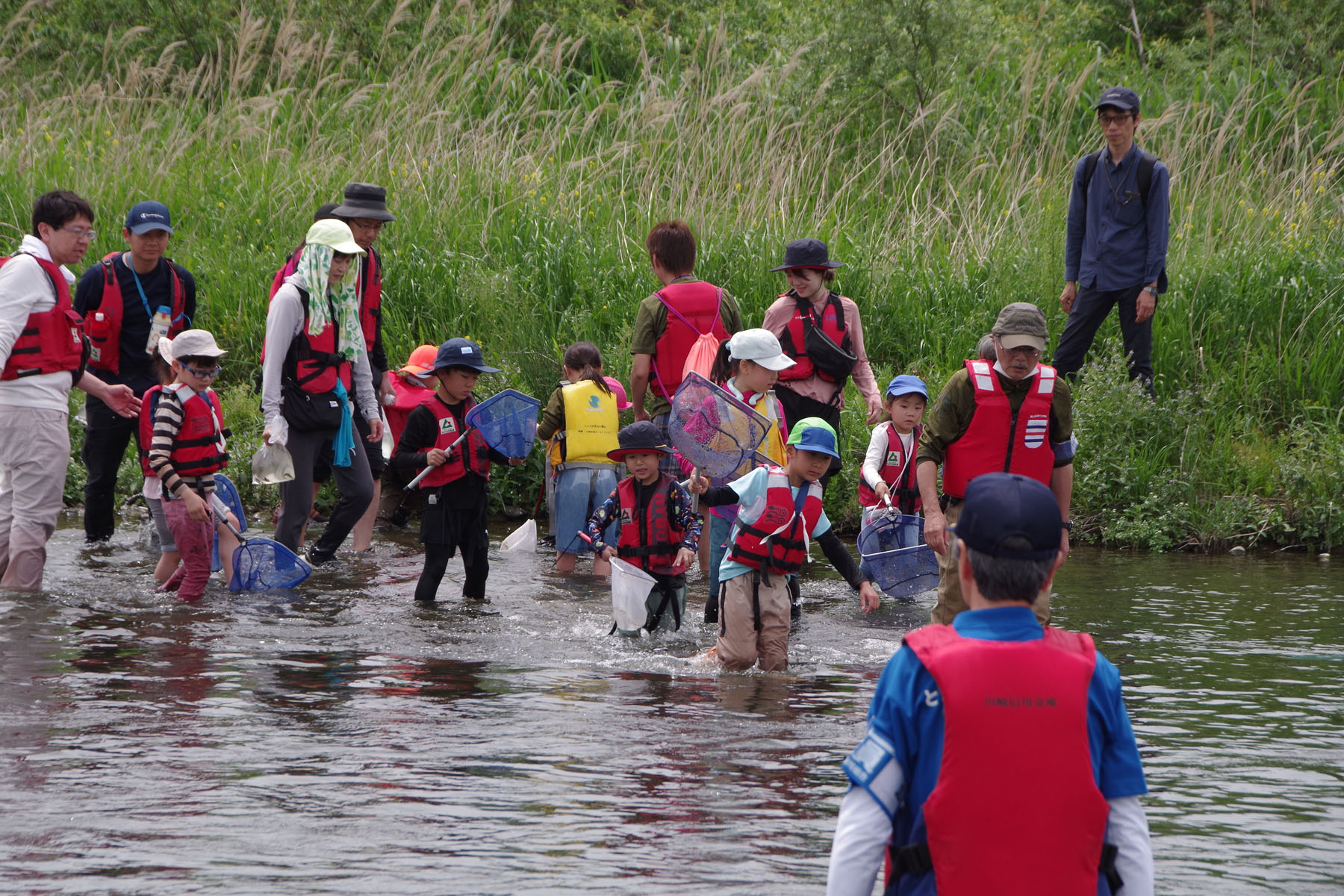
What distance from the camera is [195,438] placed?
7969 millimetres

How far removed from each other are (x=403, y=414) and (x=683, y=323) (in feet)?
12.2

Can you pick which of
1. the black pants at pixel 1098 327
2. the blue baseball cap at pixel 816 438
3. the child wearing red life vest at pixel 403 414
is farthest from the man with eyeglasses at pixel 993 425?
the child wearing red life vest at pixel 403 414

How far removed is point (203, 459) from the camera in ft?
26.2

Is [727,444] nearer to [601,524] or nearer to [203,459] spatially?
[601,524]

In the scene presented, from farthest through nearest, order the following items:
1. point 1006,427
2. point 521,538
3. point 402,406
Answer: point 402,406
point 521,538
point 1006,427

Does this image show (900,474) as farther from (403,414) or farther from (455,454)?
(403,414)

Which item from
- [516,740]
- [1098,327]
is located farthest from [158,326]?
[1098,327]

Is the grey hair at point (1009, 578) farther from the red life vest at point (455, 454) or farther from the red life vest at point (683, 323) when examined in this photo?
the red life vest at point (683, 323)

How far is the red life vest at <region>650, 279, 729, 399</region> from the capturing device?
8.57 m

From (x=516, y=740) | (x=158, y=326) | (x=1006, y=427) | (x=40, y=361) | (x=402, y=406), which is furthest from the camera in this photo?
(x=402, y=406)

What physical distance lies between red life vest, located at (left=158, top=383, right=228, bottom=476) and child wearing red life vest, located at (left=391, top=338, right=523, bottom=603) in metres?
0.99

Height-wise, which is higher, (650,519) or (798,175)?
(798,175)

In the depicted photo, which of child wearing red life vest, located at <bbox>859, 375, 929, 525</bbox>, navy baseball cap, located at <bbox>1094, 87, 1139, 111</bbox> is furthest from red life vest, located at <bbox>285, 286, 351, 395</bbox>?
navy baseball cap, located at <bbox>1094, 87, 1139, 111</bbox>

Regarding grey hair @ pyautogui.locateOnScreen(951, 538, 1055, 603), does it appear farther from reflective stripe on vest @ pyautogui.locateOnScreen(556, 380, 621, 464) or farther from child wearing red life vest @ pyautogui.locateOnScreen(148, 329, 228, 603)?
reflective stripe on vest @ pyautogui.locateOnScreen(556, 380, 621, 464)
